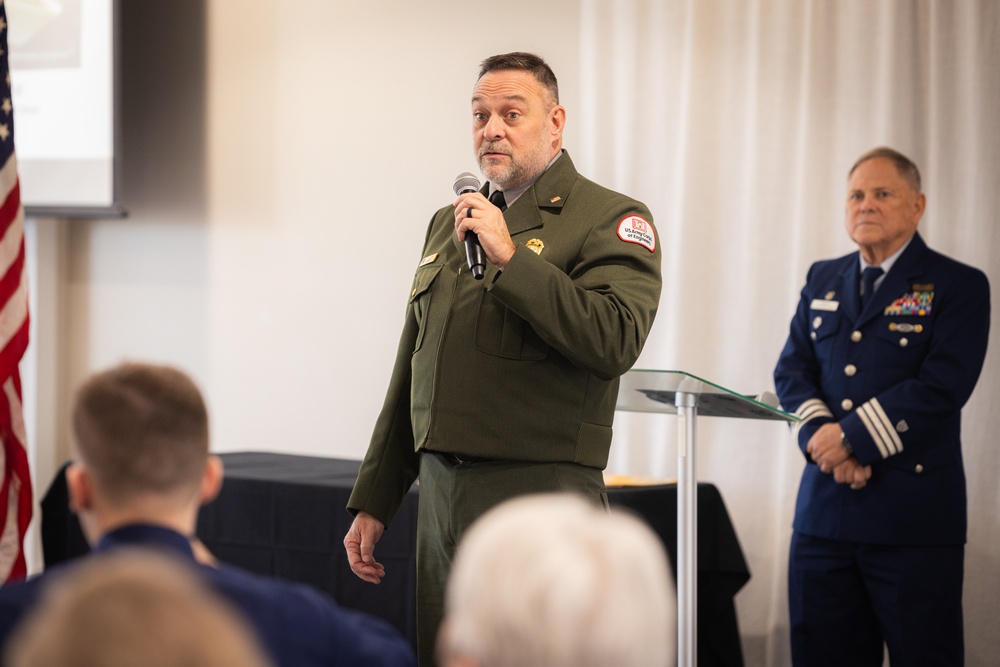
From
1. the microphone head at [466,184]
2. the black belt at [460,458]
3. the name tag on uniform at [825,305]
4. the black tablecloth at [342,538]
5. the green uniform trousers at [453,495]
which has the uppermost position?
the microphone head at [466,184]

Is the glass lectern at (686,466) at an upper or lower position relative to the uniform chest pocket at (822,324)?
lower

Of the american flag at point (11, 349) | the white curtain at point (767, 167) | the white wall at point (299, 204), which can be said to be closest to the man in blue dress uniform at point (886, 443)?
the white curtain at point (767, 167)

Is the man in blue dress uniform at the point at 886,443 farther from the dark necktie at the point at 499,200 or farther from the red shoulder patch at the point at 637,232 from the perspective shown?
the dark necktie at the point at 499,200

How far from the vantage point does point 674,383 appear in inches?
87.2

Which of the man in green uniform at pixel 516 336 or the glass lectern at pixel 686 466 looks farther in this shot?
the glass lectern at pixel 686 466

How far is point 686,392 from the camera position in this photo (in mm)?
2287

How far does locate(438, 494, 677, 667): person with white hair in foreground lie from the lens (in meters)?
0.85

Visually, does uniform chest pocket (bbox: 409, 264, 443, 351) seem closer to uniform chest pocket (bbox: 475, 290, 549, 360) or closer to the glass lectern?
uniform chest pocket (bbox: 475, 290, 549, 360)

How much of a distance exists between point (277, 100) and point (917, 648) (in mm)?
3477

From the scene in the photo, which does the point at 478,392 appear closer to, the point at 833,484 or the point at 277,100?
the point at 833,484

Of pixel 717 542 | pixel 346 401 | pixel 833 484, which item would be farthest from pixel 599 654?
pixel 346 401

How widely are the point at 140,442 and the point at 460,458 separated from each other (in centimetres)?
96

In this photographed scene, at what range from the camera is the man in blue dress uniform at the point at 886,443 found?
9.94 ft

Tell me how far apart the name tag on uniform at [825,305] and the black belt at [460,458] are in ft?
5.14
